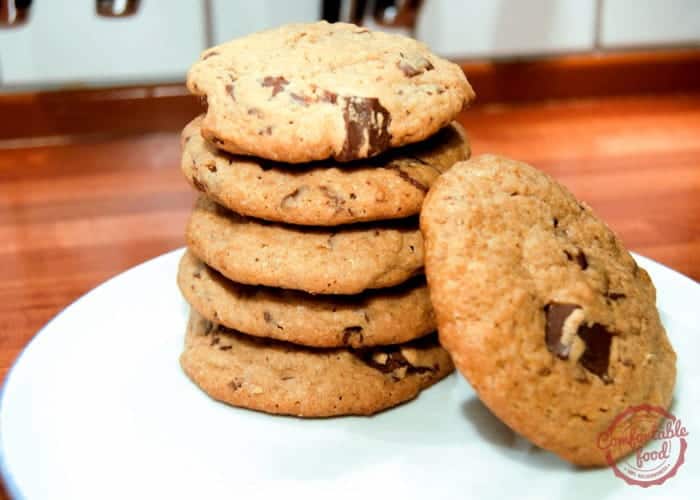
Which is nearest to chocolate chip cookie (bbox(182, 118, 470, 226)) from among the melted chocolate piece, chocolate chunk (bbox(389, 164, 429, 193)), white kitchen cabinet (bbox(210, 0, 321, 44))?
chocolate chunk (bbox(389, 164, 429, 193))

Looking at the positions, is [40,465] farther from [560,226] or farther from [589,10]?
[589,10]

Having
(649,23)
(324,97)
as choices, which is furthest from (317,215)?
(649,23)

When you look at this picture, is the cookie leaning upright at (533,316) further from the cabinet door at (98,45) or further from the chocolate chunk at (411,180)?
the cabinet door at (98,45)

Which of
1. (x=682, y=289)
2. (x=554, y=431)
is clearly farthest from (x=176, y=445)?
(x=682, y=289)

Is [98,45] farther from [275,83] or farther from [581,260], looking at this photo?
[581,260]

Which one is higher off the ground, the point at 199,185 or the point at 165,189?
the point at 199,185

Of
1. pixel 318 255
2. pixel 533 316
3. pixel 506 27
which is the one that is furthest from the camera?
pixel 506 27

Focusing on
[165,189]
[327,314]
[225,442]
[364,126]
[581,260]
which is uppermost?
[364,126]
